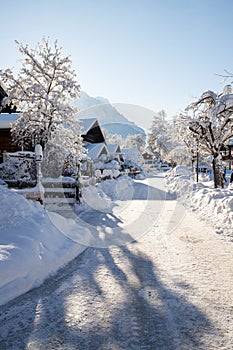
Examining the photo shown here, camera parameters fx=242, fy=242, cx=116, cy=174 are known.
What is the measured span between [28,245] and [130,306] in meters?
2.53

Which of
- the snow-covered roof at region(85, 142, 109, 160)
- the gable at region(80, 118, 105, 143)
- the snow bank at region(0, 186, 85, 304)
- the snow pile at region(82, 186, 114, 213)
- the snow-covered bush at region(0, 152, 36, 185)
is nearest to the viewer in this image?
the snow bank at region(0, 186, 85, 304)

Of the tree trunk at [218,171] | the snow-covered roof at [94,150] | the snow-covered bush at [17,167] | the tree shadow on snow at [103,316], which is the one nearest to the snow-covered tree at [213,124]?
the tree trunk at [218,171]

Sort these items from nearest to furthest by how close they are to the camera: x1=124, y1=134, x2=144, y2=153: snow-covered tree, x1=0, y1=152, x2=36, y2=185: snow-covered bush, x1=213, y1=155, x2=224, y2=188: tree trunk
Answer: x1=0, y1=152, x2=36, y2=185: snow-covered bush, x1=213, y1=155, x2=224, y2=188: tree trunk, x1=124, y1=134, x2=144, y2=153: snow-covered tree

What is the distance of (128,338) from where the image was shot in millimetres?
2666

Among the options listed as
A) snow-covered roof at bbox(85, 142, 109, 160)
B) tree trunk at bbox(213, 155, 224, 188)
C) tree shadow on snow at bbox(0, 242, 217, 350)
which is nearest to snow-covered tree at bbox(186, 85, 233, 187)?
tree trunk at bbox(213, 155, 224, 188)

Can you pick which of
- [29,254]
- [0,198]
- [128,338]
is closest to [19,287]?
[29,254]

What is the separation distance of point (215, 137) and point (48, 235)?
11.3m

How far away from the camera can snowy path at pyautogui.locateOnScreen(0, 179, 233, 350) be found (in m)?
2.64

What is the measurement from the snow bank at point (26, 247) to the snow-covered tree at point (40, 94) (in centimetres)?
1103

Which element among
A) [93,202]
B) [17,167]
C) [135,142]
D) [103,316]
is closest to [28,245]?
[103,316]

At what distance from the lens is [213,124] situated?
12727 millimetres

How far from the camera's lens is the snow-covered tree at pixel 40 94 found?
56.7 ft

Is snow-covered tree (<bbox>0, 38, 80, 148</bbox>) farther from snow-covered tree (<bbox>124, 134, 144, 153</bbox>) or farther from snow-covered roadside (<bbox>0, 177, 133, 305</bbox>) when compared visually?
snow-covered tree (<bbox>124, 134, 144, 153</bbox>)

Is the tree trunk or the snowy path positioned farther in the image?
the tree trunk
